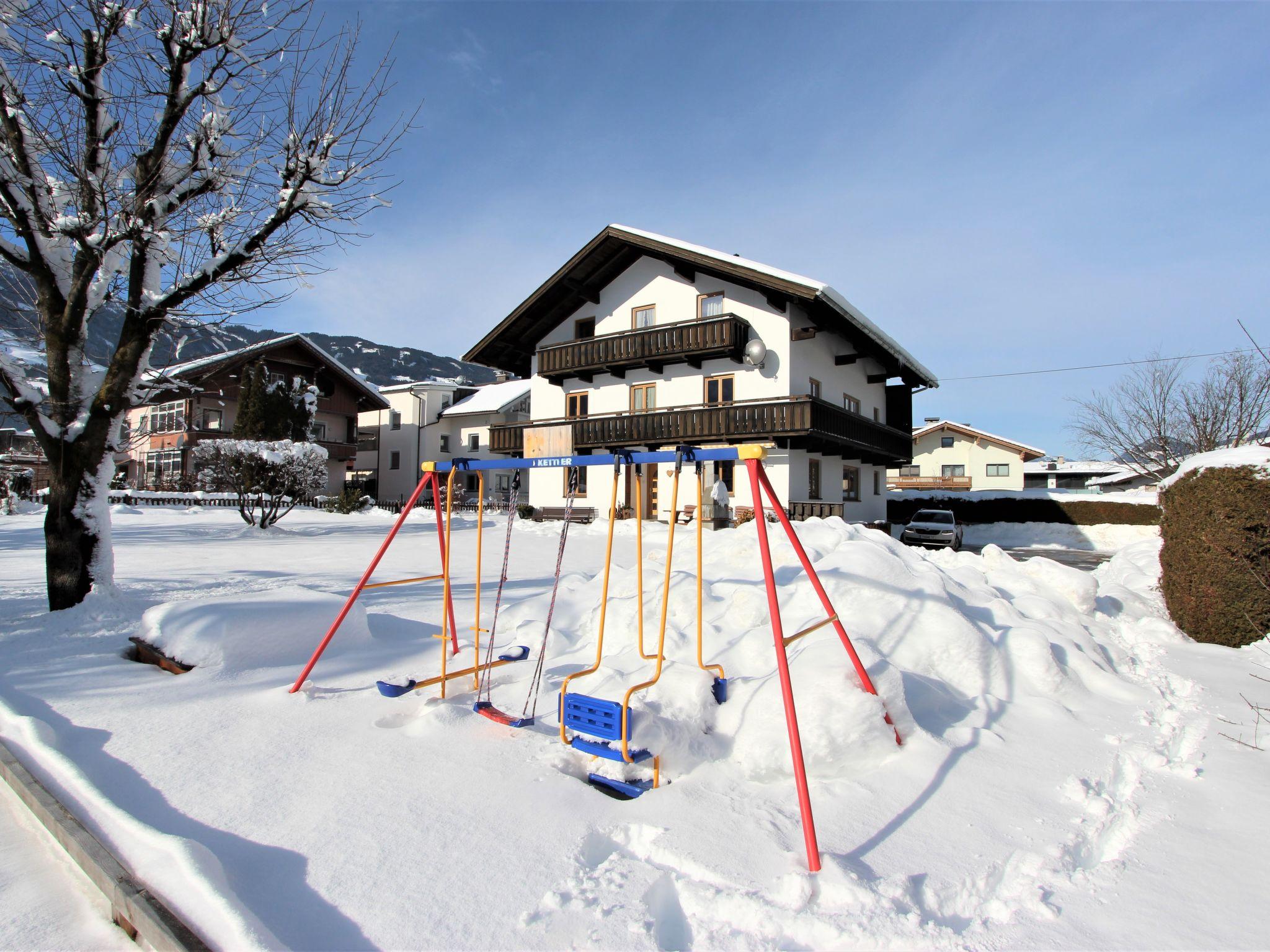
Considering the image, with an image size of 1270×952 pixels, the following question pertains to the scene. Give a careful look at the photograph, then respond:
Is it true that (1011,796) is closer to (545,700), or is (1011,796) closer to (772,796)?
(772,796)

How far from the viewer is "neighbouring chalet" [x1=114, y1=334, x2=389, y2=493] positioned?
109 ft

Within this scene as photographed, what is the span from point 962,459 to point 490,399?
1306 inches

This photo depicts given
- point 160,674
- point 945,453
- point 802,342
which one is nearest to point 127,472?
point 802,342

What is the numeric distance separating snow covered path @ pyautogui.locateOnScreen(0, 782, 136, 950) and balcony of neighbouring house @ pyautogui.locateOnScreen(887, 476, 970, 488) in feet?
158

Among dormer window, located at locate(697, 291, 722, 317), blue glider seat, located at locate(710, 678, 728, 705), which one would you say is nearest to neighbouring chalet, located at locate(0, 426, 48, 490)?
dormer window, located at locate(697, 291, 722, 317)

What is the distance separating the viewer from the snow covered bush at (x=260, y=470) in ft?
62.0

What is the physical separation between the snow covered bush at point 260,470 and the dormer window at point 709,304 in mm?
13294

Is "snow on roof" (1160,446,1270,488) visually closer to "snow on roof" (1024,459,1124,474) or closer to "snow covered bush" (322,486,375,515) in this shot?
"snow covered bush" (322,486,375,515)

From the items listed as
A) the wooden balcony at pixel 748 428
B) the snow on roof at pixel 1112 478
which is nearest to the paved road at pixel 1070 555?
the wooden balcony at pixel 748 428

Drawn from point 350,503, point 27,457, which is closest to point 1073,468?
point 350,503

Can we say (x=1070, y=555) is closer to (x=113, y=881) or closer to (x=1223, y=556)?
(x=1223, y=556)

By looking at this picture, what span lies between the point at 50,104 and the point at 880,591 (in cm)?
1045

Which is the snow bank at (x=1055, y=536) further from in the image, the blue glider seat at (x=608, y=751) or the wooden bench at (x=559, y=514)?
the blue glider seat at (x=608, y=751)

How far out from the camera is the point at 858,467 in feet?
90.5
